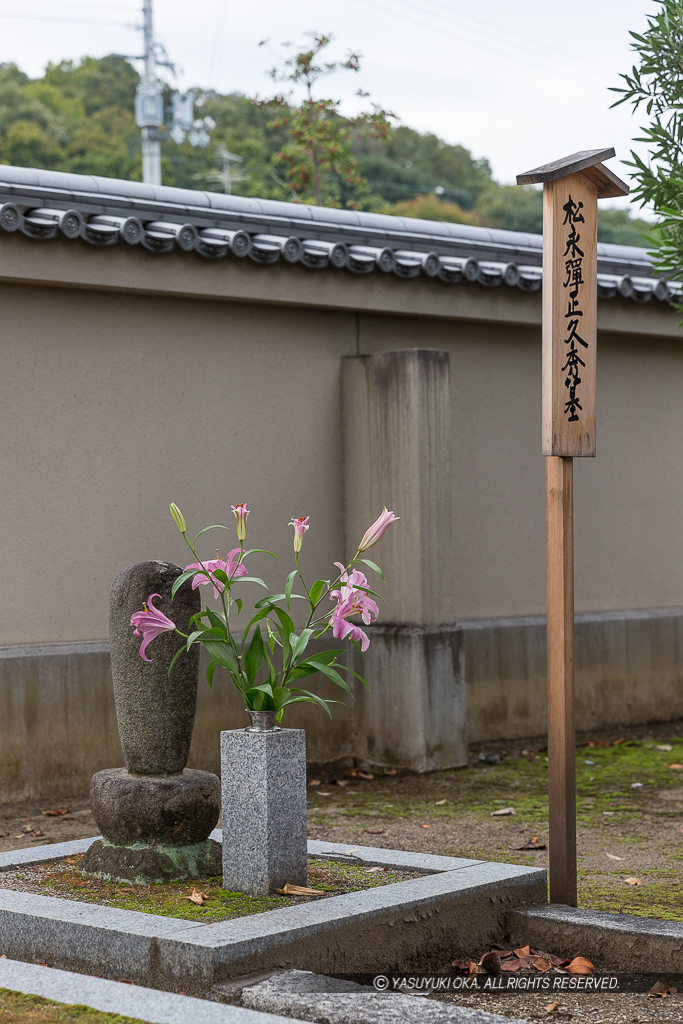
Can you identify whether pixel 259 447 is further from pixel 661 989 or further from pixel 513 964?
pixel 661 989

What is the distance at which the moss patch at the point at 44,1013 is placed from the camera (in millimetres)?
3488

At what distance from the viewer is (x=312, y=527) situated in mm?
9094

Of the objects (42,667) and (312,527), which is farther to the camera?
(312,527)

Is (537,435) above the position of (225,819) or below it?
above

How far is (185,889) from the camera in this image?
4.77 meters

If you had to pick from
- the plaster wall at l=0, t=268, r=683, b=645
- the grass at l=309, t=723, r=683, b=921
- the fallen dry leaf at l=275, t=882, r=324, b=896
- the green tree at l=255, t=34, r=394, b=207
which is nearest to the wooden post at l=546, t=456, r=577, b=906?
the grass at l=309, t=723, r=683, b=921

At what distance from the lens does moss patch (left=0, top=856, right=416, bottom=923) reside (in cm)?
447

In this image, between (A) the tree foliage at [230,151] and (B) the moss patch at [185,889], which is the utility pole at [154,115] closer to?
(A) the tree foliage at [230,151]

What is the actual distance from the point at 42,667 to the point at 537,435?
468cm

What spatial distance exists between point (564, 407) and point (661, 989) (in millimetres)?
2303

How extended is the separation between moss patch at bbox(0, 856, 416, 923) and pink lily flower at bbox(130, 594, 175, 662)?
0.93m

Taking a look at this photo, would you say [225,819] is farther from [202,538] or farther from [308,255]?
[308,255]

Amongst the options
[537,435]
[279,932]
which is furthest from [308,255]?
[279,932]

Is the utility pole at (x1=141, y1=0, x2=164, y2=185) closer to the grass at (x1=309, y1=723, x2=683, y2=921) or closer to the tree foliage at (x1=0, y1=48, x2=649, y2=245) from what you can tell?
the tree foliage at (x1=0, y1=48, x2=649, y2=245)
